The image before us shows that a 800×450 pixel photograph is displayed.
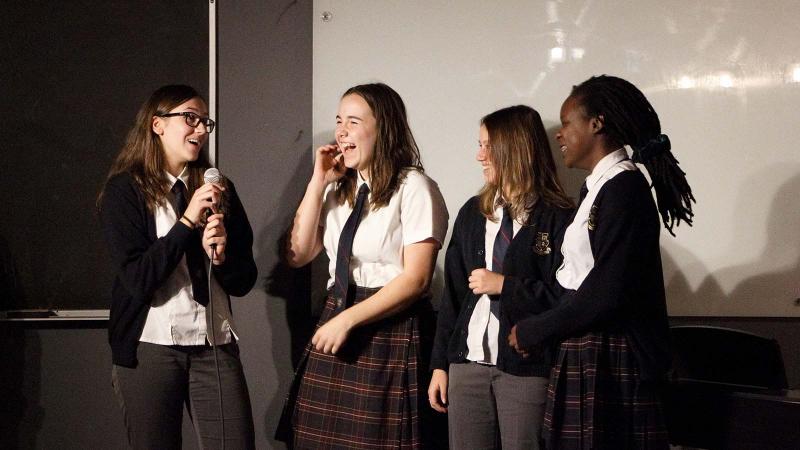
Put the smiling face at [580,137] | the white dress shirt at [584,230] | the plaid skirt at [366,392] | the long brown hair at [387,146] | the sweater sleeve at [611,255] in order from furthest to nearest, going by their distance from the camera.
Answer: the long brown hair at [387,146] < the plaid skirt at [366,392] < the smiling face at [580,137] < the white dress shirt at [584,230] < the sweater sleeve at [611,255]

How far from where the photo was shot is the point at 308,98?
3025 millimetres

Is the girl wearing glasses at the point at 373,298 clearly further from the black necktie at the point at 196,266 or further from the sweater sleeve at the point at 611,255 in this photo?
the sweater sleeve at the point at 611,255

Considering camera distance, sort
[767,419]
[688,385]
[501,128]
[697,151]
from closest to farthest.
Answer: [767,419] → [688,385] → [501,128] → [697,151]

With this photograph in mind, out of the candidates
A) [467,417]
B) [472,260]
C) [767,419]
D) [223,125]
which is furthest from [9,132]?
[767,419]

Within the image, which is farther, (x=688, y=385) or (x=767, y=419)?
(x=688, y=385)

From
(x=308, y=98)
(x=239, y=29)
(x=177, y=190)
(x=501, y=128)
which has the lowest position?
(x=177, y=190)

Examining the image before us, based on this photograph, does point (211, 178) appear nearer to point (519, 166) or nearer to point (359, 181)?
point (359, 181)

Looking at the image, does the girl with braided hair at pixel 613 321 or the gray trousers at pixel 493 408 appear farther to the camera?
the gray trousers at pixel 493 408

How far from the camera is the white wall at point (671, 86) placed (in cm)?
283

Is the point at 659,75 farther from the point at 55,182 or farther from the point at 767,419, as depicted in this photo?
the point at 55,182

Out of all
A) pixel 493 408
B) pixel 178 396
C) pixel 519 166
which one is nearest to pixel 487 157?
pixel 519 166

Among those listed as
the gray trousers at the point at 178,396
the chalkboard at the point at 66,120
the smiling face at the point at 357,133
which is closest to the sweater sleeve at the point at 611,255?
the smiling face at the point at 357,133

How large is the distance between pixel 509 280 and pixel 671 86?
1223 millimetres

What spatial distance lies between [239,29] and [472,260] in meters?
1.41
